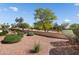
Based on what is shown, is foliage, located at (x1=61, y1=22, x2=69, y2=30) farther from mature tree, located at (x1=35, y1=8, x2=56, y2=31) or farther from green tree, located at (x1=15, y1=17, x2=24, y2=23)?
green tree, located at (x1=15, y1=17, x2=24, y2=23)

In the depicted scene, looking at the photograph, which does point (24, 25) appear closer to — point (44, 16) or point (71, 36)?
point (44, 16)

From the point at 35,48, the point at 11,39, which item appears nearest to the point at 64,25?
the point at 35,48

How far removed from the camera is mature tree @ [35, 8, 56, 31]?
1.94 meters

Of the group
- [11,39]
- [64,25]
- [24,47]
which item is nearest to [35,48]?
[24,47]

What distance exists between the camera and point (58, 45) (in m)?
1.95

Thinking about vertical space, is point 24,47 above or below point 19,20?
below

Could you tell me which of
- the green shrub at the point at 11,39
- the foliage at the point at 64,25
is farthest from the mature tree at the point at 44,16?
the green shrub at the point at 11,39

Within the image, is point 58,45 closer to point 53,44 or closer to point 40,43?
point 53,44

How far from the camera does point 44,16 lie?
6.45 feet

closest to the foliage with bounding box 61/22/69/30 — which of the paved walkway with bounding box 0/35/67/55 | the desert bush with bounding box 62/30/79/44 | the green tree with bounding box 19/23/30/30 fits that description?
the desert bush with bounding box 62/30/79/44

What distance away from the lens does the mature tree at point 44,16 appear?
1942mm

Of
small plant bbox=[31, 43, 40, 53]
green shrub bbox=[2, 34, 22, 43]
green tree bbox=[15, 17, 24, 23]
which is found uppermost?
green tree bbox=[15, 17, 24, 23]

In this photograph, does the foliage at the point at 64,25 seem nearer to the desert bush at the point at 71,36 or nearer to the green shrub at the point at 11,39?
the desert bush at the point at 71,36

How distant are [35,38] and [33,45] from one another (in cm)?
7
